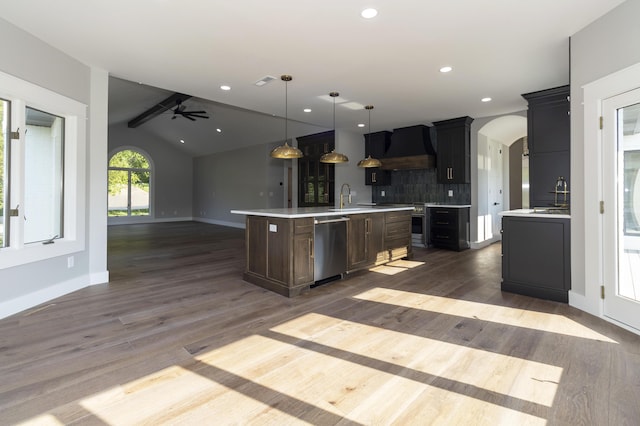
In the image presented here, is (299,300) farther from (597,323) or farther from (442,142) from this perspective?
(442,142)

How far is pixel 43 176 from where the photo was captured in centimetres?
351

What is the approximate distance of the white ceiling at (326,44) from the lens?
271 cm

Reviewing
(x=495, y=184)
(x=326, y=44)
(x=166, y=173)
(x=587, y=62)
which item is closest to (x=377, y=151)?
(x=495, y=184)

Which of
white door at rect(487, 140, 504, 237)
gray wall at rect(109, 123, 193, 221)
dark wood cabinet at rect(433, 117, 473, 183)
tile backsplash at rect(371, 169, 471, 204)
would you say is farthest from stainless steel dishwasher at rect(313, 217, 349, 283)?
gray wall at rect(109, 123, 193, 221)

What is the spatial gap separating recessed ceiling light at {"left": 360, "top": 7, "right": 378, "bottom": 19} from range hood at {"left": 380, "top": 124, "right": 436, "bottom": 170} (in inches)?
181

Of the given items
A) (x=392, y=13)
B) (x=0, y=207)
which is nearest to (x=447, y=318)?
(x=392, y=13)

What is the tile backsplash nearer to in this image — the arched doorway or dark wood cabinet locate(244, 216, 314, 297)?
the arched doorway

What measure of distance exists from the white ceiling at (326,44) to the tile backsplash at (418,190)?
204 cm

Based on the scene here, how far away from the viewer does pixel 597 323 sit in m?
2.79

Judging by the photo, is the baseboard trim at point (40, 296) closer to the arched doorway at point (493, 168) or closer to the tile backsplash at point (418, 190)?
the tile backsplash at point (418, 190)

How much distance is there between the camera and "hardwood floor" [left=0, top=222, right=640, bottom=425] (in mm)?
1638

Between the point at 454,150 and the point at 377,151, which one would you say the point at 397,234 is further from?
the point at 377,151

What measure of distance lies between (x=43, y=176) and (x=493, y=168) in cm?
798

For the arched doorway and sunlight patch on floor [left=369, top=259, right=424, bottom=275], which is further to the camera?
the arched doorway
